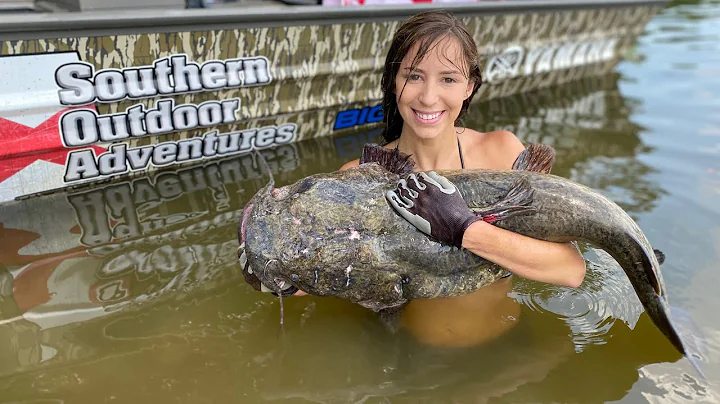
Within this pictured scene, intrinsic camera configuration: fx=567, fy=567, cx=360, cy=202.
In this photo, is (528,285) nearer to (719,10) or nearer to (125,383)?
(125,383)

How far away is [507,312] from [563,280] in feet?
1.91

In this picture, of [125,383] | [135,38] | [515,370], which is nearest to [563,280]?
[515,370]

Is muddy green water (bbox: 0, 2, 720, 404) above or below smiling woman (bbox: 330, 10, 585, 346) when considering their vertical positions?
below

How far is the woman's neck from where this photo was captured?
8.93ft

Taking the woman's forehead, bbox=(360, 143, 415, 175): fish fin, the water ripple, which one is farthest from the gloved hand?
the water ripple

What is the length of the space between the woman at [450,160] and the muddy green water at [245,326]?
0.41 feet

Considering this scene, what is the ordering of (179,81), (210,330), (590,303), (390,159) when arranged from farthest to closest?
(179,81) < (590,303) < (210,330) < (390,159)

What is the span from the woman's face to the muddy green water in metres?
1.01

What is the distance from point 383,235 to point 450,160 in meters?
0.85

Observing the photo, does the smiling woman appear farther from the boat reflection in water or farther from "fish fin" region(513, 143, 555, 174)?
"fish fin" region(513, 143, 555, 174)

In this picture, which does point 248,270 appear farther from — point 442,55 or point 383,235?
point 442,55

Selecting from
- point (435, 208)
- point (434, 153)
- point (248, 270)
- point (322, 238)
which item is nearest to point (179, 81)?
point (434, 153)

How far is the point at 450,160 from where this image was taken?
2764 mm

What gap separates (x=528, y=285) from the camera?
3.05 meters
